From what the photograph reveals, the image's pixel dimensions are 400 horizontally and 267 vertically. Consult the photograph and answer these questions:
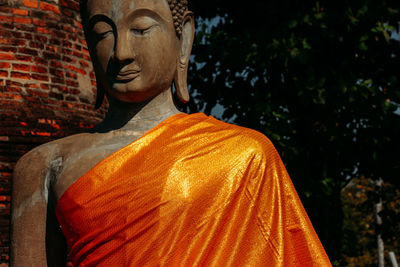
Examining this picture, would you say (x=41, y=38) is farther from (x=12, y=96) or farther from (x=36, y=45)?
(x=12, y=96)

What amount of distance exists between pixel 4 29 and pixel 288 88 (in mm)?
3655

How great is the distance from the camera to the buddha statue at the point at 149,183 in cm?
242

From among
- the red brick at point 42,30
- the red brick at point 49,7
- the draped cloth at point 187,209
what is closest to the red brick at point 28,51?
A: the red brick at point 42,30

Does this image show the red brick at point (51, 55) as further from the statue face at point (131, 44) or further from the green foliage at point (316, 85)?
the statue face at point (131, 44)

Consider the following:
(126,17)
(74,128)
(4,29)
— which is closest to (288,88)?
(74,128)

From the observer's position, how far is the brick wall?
519 cm

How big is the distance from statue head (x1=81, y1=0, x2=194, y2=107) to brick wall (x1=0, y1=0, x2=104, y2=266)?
2662 mm

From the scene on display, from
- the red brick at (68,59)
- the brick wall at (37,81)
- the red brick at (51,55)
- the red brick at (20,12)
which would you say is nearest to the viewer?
the brick wall at (37,81)

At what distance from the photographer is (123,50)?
2629 millimetres

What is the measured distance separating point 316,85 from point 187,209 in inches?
189

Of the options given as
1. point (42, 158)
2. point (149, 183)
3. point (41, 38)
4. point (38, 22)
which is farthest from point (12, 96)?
point (149, 183)

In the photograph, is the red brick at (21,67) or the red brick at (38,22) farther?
the red brick at (38,22)

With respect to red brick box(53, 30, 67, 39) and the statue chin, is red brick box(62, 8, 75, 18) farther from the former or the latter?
the statue chin

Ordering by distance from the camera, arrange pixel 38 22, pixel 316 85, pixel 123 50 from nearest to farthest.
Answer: pixel 123 50 < pixel 38 22 < pixel 316 85
